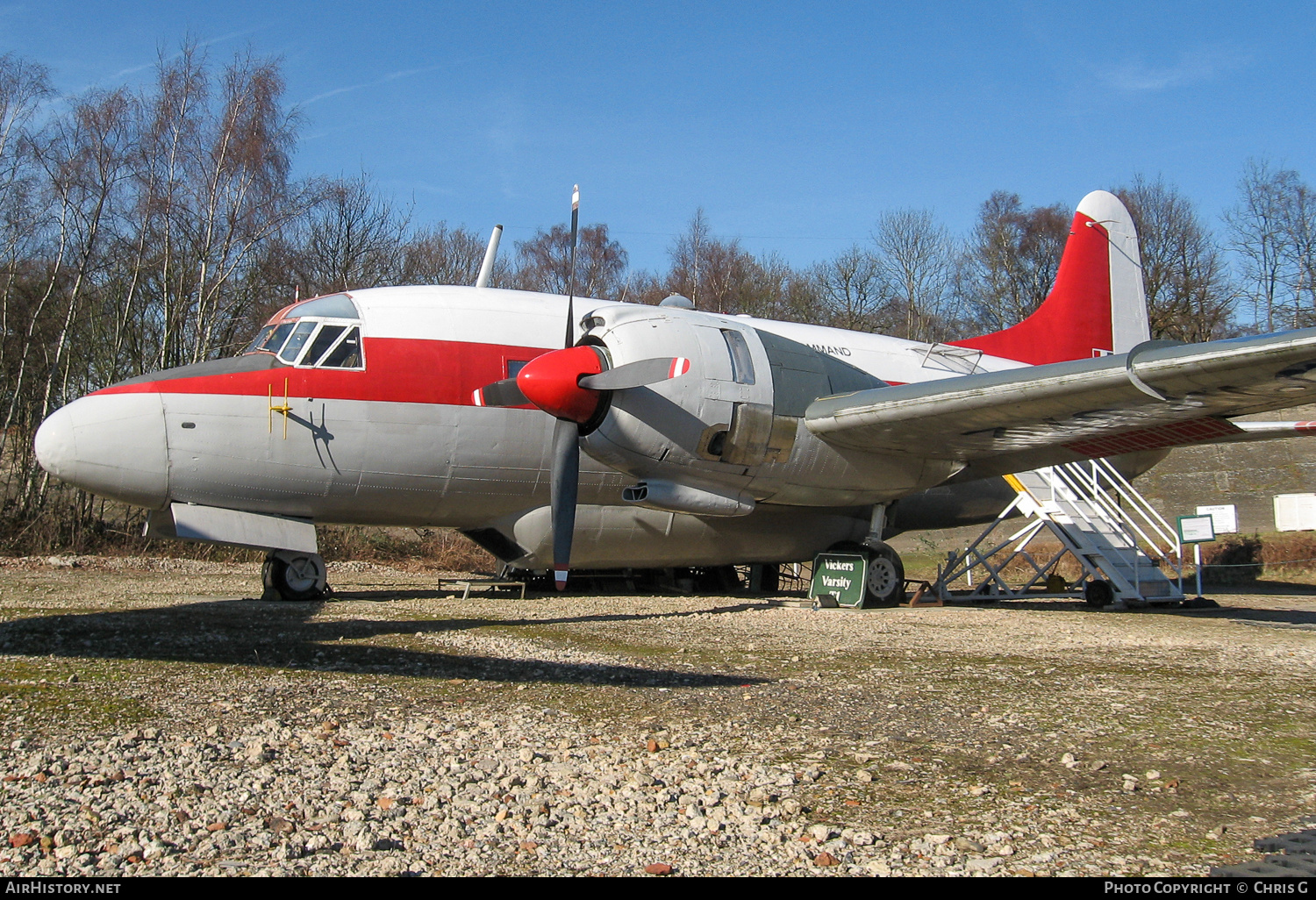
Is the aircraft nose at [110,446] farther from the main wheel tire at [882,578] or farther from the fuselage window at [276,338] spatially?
the main wheel tire at [882,578]

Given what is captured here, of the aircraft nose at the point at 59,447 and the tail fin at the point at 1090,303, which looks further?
the tail fin at the point at 1090,303

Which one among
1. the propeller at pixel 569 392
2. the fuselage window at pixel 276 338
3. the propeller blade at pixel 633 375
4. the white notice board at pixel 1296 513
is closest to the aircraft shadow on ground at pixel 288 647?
the propeller at pixel 569 392

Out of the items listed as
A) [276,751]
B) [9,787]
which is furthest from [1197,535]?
[9,787]

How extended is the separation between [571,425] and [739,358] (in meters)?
2.16

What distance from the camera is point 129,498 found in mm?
10812

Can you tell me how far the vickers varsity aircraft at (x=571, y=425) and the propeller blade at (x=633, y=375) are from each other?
2 cm

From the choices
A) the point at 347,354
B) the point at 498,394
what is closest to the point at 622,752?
the point at 498,394

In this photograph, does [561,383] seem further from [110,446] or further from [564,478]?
[110,446]

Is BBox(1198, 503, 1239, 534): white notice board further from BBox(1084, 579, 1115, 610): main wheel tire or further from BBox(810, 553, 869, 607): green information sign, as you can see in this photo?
BBox(810, 553, 869, 607): green information sign

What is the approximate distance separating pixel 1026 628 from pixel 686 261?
37503mm

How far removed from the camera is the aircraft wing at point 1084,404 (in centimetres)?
908

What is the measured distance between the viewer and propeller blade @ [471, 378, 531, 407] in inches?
429

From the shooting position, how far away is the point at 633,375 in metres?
9.81

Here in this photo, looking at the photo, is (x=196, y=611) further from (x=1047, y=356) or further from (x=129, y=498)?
(x=1047, y=356)
